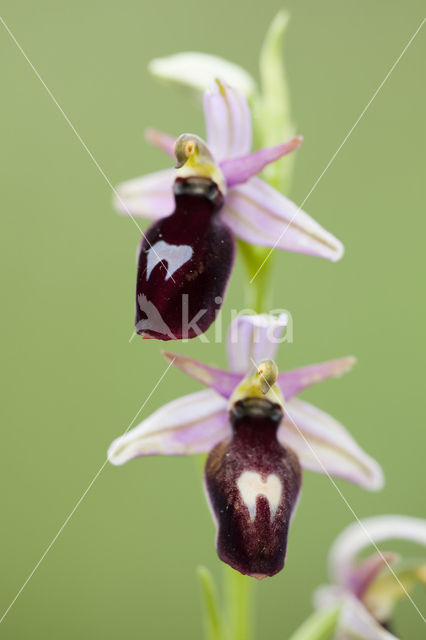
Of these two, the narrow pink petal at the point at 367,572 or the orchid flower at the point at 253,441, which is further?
the narrow pink petal at the point at 367,572

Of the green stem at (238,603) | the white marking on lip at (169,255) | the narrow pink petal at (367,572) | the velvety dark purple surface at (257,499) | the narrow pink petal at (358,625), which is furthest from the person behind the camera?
the narrow pink petal at (367,572)

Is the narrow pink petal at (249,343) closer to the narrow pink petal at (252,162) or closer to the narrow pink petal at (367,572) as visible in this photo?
the narrow pink petal at (252,162)

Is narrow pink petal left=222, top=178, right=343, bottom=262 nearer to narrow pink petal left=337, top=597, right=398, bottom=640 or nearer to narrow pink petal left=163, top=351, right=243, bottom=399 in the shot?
narrow pink petal left=163, top=351, right=243, bottom=399

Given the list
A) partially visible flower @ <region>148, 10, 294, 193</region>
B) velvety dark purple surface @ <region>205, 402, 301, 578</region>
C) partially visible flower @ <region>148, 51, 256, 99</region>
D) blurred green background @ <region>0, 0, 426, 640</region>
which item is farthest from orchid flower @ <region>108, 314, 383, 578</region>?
blurred green background @ <region>0, 0, 426, 640</region>

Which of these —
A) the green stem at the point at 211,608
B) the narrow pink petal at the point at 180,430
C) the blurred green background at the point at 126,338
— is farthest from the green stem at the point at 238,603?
the blurred green background at the point at 126,338

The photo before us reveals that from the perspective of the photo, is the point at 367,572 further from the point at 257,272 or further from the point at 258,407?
the point at 257,272

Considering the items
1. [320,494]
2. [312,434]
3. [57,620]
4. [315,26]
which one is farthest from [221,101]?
[315,26]

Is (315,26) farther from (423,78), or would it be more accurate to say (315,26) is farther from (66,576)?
(66,576)
